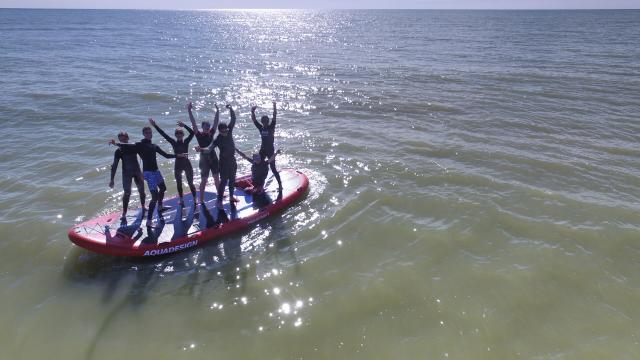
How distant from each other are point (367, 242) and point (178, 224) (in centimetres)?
431

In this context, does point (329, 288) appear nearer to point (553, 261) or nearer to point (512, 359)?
Answer: point (512, 359)

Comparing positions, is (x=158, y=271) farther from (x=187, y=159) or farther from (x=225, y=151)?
(x=225, y=151)

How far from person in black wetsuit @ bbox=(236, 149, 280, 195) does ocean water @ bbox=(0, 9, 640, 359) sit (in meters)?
1.10

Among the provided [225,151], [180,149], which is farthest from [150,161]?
[225,151]

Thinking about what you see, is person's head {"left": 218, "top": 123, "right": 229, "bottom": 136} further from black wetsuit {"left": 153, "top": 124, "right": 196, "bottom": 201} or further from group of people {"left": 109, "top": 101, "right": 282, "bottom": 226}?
black wetsuit {"left": 153, "top": 124, "right": 196, "bottom": 201}

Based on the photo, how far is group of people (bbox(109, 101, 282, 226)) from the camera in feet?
30.6

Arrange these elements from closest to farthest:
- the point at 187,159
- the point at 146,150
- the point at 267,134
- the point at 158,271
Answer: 1. the point at 158,271
2. the point at 146,150
3. the point at 187,159
4. the point at 267,134

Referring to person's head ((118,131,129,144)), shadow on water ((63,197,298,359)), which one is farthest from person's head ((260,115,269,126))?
person's head ((118,131,129,144))

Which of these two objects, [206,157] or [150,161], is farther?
[206,157]

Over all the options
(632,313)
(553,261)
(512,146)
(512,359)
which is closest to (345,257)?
(512,359)

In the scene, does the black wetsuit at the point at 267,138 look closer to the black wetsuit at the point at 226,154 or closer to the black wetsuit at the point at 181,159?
the black wetsuit at the point at 226,154

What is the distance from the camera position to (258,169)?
11.1 m

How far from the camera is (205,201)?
10906 mm

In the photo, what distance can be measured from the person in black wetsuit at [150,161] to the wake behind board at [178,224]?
1.39 ft
